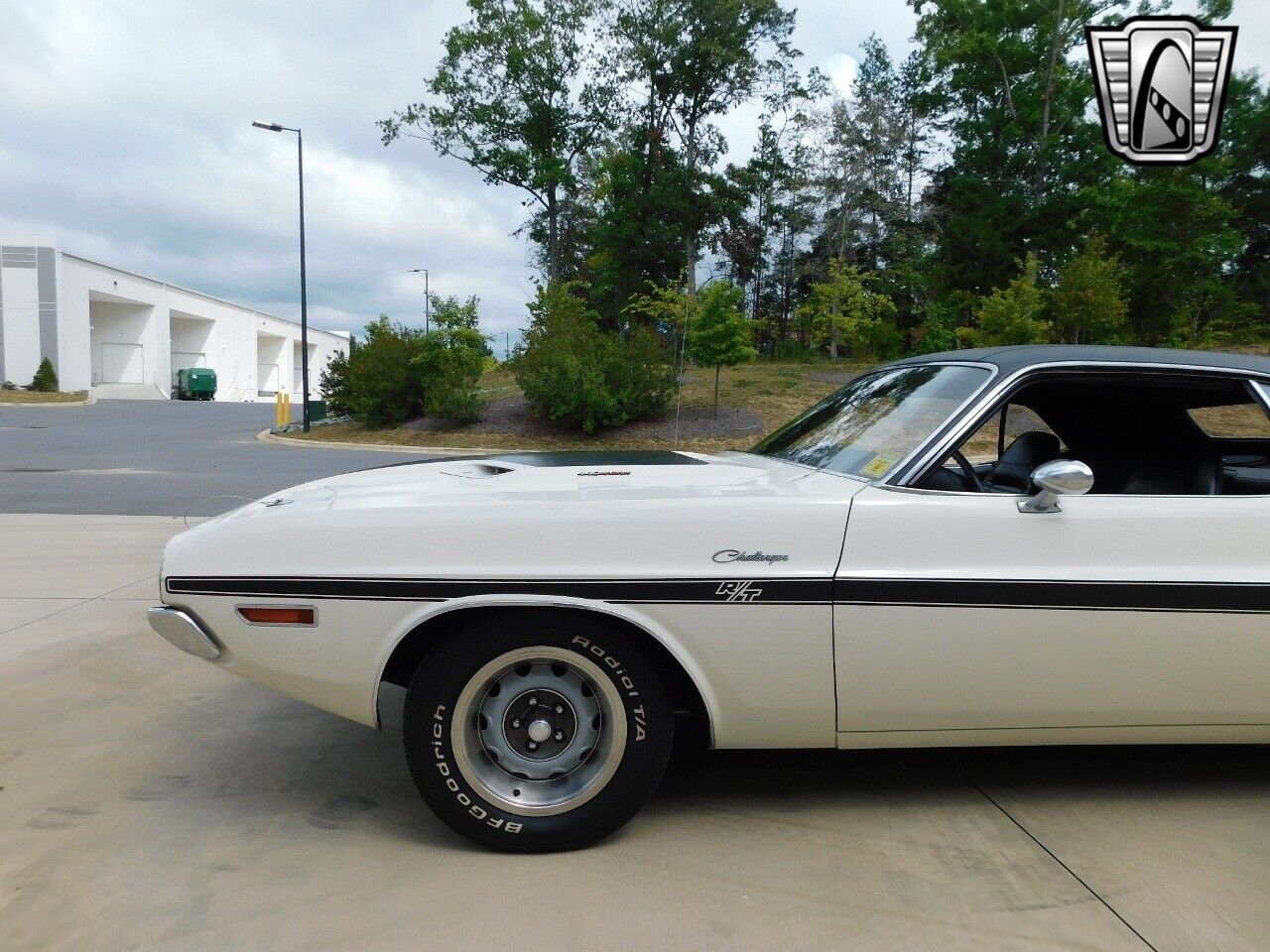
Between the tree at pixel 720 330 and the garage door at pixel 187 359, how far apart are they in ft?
179

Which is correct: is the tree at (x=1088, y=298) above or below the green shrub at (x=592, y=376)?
above

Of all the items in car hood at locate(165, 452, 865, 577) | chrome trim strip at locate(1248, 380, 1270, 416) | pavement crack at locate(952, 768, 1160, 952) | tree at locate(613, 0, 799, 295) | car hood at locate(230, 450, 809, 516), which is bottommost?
pavement crack at locate(952, 768, 1160, 952)

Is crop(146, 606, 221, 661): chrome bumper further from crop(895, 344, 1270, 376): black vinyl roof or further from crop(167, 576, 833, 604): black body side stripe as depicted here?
crop(895, 344, 1270, 376): black vinyl roof

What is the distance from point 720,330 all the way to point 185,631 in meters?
20.1

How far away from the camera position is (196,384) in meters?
60.1

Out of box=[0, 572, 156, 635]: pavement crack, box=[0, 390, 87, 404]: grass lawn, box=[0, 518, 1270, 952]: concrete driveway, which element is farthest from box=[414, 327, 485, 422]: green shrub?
box=[0, 390, 87, 404]: grass lawn

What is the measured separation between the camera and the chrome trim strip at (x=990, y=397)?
9.56 ft

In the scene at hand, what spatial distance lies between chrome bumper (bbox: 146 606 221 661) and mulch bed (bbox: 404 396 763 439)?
771 inches

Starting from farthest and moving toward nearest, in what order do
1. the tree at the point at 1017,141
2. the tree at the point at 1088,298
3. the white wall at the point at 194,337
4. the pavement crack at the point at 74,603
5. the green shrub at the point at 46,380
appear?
1. the white wall at the point at 194,337
2. the green shrub at the point at 46,380
3. the tree at the point at 1017,141
4. the tree at the point at 1088,298
5. the pavement crack at the point at 74,603

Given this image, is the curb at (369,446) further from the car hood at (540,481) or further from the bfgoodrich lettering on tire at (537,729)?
the bfgoodrich lettering on tire at (537,729)

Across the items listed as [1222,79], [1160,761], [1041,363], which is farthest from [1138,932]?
[1222,79]

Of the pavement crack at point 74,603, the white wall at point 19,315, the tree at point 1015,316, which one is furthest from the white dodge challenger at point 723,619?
the white wall at point 19,315

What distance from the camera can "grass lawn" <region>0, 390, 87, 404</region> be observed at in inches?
1719

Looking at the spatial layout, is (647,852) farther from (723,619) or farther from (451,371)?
(451,371)
